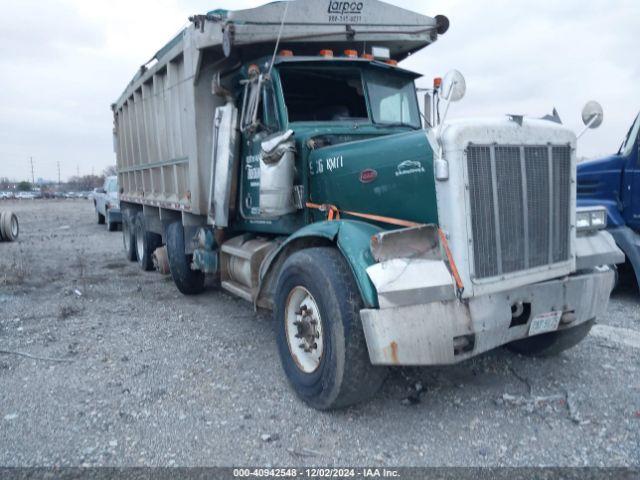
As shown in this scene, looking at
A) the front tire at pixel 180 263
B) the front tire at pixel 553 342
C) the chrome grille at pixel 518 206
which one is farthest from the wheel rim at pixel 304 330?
the front tire at pixel 180 263

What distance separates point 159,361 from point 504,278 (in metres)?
3.14

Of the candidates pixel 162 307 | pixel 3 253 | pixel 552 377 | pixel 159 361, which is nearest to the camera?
pixel 552 377

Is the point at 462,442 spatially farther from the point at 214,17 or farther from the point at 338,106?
the point at 214,17

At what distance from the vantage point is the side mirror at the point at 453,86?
319 centimetres

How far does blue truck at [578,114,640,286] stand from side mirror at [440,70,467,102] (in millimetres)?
4263

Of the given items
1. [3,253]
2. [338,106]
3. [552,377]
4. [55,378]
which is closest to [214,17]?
[338,106]

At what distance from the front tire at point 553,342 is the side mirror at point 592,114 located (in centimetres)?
154

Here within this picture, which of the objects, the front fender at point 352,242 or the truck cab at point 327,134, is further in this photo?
the truck cab at point 327,134

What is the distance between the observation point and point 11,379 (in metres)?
4.44

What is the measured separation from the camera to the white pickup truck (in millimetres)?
17469

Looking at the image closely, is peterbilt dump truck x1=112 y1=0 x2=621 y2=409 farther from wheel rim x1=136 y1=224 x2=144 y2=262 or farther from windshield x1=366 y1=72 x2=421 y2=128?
wheel rim x1=136 y1=224 x2=144 y2=262

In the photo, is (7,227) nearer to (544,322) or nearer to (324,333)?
(324,333)

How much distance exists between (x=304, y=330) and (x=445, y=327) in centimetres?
111

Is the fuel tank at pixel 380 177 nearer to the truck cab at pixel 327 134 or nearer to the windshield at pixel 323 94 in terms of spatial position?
the truck cab at pixel 327 134
